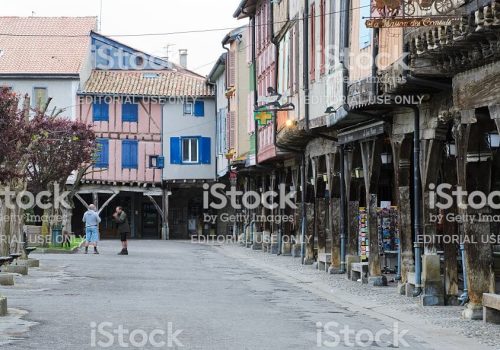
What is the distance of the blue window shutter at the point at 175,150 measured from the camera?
6322cm

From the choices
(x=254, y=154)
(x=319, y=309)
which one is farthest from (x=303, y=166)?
(x=319, y=309)

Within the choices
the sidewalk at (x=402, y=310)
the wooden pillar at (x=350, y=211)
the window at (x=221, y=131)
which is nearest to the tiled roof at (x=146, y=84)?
the window at (x=221, y=131)

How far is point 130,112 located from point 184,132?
3.19m

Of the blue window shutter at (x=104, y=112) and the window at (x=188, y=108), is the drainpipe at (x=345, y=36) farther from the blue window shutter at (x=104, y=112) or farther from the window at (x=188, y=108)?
the window at (x=188, y=108)

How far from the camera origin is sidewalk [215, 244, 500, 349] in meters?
13.8

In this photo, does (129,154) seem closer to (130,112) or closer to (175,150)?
(130,112)

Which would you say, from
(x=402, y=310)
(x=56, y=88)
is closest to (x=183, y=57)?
(x=56, y=88)

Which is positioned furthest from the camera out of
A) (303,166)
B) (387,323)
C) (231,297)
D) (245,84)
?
(245,84)

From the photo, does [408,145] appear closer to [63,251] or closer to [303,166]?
[303,166]

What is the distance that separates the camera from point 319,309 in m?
17.8

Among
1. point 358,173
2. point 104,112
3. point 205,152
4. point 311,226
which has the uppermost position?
point 104,112

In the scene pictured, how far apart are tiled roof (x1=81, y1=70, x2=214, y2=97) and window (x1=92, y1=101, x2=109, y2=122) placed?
31.1 inches

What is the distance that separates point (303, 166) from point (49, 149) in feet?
35.9

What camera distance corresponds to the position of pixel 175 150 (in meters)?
63.3
